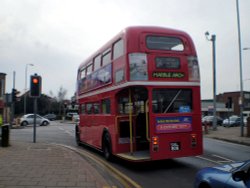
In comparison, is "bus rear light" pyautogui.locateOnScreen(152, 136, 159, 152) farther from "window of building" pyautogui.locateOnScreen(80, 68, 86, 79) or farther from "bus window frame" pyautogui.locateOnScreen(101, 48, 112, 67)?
"window of building" pyautogui.locateOnScreen(80, 68, 86, 79)

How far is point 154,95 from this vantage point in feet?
33.5

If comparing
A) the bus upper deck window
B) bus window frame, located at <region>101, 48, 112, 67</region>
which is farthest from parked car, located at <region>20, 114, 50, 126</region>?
the bus upper deck window

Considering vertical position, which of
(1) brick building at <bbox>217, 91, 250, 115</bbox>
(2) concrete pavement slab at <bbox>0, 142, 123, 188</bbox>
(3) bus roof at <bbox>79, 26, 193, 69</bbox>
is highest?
(1) brick building at <bbox>217, 91, 250, 115</bbox>

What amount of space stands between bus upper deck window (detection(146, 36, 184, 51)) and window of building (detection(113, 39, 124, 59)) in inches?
34.6

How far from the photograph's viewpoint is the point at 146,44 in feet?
34.2

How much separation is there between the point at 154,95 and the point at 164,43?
171cm

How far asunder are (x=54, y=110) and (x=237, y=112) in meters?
49.0

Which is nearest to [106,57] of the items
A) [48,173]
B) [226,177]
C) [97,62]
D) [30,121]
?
[97,62]

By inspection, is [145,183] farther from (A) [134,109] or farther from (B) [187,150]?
(A) [134,109]

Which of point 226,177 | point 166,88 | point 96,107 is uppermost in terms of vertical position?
point 166,88

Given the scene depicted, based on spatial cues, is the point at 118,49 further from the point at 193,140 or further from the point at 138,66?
the point at 193,140

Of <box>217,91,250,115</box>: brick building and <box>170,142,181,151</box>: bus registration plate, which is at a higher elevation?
<box>217,91,250,115</box>: brick building

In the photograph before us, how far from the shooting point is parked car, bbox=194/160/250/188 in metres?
4.41

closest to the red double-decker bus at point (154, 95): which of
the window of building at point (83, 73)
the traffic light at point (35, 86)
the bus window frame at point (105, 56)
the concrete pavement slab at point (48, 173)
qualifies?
the bus window frame at point (105, 56)
